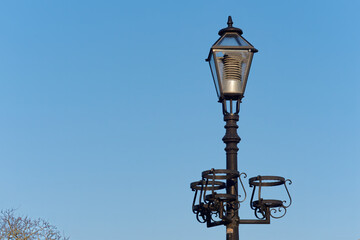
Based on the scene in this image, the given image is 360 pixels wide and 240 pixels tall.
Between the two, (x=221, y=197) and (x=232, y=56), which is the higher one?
(x=232, y=56)

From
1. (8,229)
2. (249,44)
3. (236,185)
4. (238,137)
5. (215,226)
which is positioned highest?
(8,229)

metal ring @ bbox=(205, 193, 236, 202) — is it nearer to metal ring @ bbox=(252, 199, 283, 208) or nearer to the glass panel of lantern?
metal ring @ bbox=(252, 199, 283, 208)

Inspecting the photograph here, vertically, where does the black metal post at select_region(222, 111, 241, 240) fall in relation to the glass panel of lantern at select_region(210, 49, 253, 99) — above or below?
below

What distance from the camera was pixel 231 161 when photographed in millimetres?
7168

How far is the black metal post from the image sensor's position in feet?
22.6

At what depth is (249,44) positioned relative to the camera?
24.7 feet

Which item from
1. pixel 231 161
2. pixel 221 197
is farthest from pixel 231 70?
pixel 221 197

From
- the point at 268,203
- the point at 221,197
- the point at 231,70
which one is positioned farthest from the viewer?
the point at 231,70

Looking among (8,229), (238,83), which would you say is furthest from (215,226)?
(8,229)

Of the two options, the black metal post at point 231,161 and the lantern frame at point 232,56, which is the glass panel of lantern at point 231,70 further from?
the black metal post at point 231,161

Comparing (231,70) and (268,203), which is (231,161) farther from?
(231,70)

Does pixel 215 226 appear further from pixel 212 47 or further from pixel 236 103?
pixel 212 47

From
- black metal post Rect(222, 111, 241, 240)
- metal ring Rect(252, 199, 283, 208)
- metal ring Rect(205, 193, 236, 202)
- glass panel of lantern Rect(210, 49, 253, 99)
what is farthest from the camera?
glass panel of lantern Rect(210, 49, 253, 99)

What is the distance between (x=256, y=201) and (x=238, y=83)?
1.42 m
